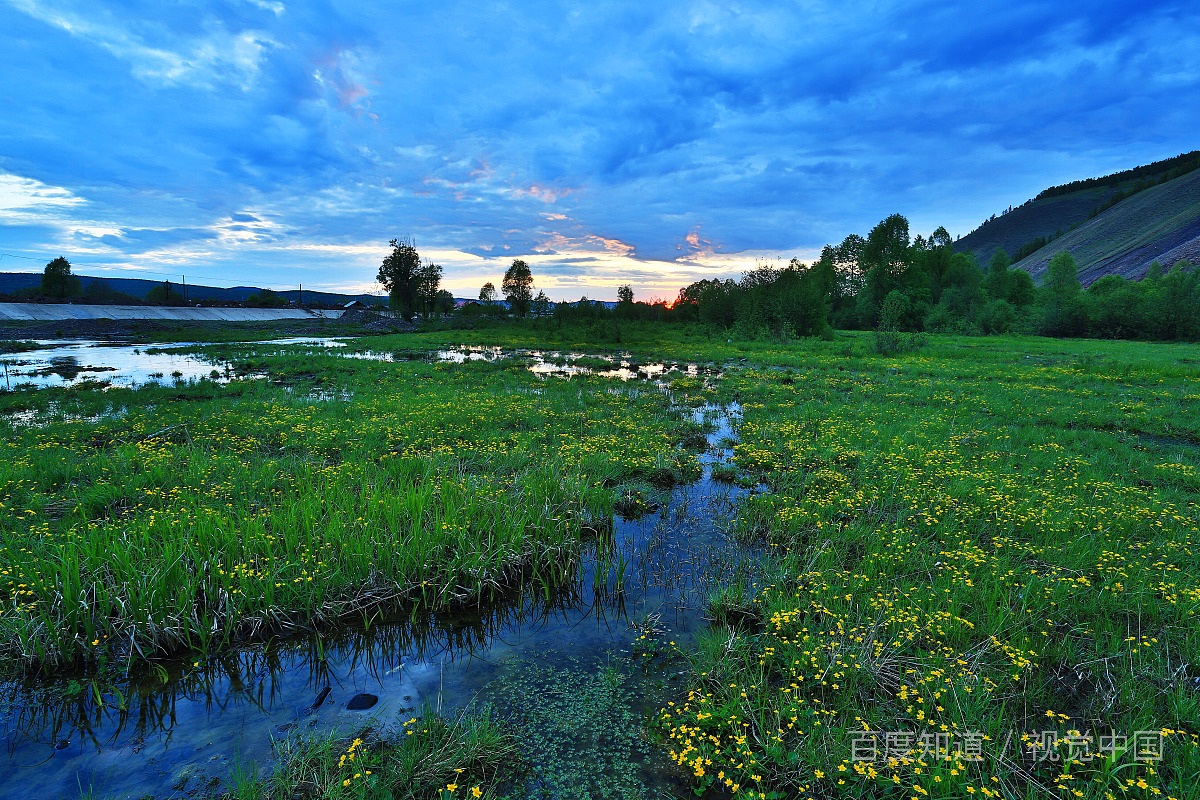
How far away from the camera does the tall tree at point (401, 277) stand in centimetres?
9700

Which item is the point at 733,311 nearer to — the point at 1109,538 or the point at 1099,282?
the point at 1099,282

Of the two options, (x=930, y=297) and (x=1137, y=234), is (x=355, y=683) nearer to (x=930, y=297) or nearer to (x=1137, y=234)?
(x=930, y=297)

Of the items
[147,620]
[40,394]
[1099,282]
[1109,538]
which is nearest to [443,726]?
[147,620]

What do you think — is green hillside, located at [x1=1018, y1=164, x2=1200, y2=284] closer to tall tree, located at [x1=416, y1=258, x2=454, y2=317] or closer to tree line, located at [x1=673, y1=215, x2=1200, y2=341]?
tree line, located at [x1=673, y1=215, x2=1200, y2=341]

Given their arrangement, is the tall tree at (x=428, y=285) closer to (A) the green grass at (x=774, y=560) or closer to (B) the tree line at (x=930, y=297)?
(B) the tree line at (x=930, y=297)

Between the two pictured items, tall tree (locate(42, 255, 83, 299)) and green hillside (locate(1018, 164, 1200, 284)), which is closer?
tall tree (locate(42, 255, 83, 299))

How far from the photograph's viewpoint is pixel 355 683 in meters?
5.16

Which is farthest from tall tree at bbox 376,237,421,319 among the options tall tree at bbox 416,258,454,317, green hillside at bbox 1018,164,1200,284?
green hillside at bbox 1018,164,1200,284

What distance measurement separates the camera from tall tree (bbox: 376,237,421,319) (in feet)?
318

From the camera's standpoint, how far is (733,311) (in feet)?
215

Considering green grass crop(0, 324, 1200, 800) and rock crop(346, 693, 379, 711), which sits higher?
green grass crop(0, 324, 1200, 800)

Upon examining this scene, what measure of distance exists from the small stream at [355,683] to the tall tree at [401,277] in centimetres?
9927

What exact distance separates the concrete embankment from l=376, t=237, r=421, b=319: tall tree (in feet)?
42.7

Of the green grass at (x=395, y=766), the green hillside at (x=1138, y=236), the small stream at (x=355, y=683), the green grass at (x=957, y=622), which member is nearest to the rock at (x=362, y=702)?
the small stream at (x=355, y=683)
